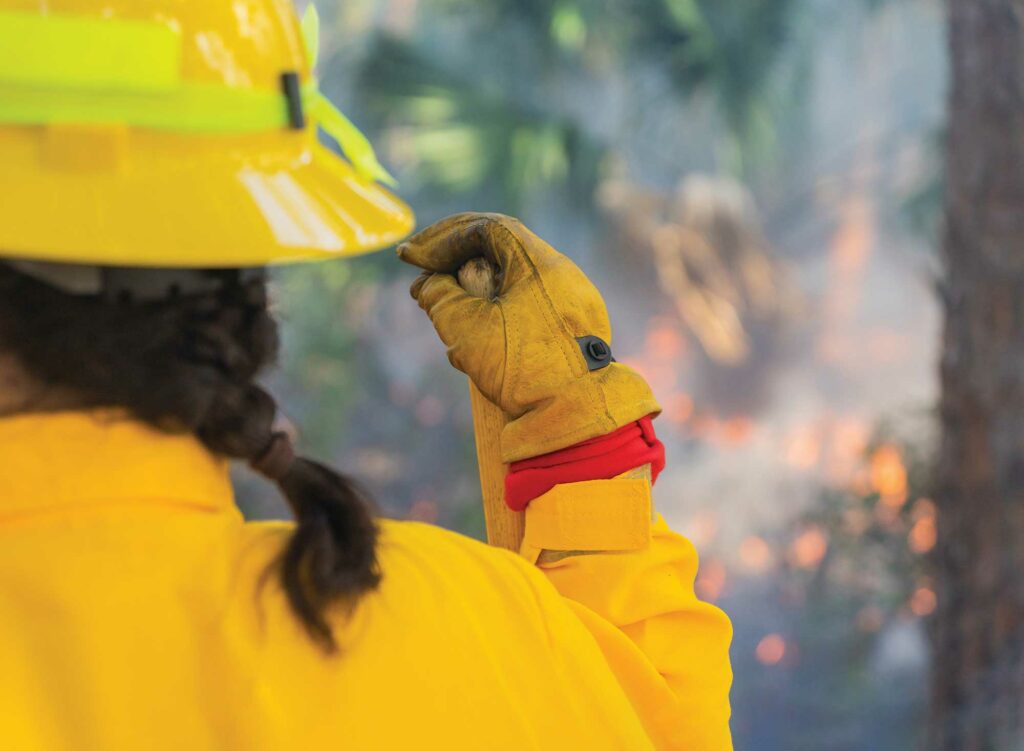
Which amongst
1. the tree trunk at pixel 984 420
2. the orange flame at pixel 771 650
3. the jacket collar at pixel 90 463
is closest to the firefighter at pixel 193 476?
the jacket collar at pixel 90 463

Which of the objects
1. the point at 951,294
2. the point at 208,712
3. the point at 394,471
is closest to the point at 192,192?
the point at 208,712

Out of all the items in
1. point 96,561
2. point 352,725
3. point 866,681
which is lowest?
point 866,681

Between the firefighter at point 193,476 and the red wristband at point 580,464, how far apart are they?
249 mm

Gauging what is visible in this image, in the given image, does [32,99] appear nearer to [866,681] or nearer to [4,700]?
[4,700]

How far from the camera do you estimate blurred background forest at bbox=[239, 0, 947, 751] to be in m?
9.68

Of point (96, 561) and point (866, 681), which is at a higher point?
point (96, 561)

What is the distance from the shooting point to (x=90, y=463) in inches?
38.6

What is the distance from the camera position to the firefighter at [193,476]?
966 mm

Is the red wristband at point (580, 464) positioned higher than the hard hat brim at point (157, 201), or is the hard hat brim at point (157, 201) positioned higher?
the hard hat brim at point (157, 201)

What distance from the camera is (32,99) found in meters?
1.02

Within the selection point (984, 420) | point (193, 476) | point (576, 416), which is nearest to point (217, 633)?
point (193, 476)

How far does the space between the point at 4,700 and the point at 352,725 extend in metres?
0.27

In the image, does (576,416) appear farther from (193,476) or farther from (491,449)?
(193,476)

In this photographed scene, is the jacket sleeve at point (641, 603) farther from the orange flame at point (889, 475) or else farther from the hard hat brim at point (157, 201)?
the orange flame at point (889, 475)
